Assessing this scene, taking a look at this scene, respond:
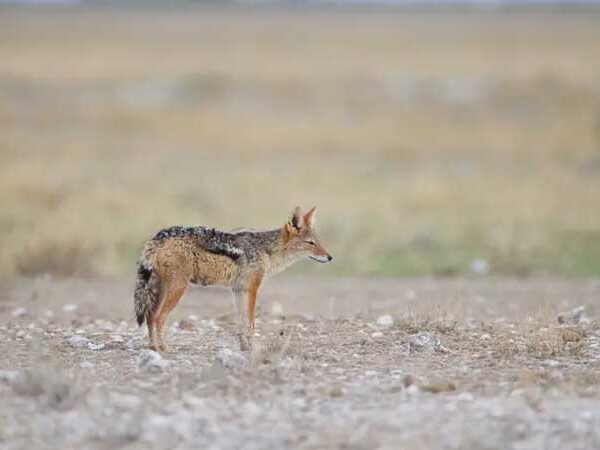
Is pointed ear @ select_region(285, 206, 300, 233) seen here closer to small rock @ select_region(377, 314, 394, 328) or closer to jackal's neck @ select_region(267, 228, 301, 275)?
jackal's neck @ select_region(267, 228, 301, 275)

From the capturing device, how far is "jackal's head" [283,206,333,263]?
37.4 ft

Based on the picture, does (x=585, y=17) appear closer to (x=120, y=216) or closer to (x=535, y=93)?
(x=535, y=93)

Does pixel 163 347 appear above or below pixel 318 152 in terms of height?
below

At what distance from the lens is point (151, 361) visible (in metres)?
9.38

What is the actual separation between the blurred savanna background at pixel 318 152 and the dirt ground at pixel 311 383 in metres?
5.65

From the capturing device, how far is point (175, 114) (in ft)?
109

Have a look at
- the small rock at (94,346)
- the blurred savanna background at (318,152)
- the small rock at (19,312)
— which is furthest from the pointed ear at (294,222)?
the blurred savanna background at (318,152)

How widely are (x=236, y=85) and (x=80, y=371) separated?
29470 millimetres

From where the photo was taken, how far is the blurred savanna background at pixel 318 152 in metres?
18.8

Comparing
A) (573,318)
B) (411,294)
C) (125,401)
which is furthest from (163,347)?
(411,294)

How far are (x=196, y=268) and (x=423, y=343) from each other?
6.32 feet

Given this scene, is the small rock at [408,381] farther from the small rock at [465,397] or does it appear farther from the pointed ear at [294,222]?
the pointed ear at [294,222]

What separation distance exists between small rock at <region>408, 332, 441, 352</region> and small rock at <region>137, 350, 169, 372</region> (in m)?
2.05

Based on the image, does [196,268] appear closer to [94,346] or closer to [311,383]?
[94,346]
